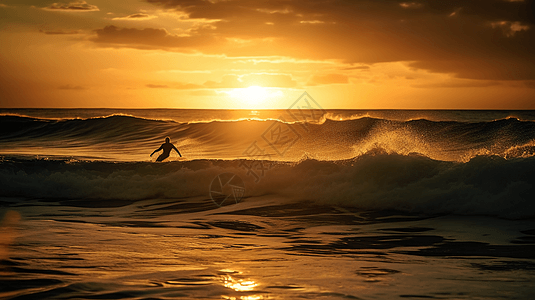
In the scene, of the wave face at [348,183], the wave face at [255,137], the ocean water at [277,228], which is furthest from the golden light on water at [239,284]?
the wave face at [255,137]

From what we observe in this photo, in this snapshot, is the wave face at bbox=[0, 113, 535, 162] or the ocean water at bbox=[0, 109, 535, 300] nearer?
the ocean water at bbox=[0, 109, 535, 300]

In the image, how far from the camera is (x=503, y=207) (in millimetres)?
9062

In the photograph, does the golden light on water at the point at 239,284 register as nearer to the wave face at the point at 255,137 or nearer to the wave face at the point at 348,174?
the wave face at the point at 348,174

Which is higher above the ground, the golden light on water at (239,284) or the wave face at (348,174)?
the wave face at (348,174)

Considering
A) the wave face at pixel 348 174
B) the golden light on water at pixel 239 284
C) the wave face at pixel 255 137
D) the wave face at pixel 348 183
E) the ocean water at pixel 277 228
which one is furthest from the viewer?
the wave face at pixel 255 137

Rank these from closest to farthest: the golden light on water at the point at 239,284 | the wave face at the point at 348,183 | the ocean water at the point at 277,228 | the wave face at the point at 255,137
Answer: the golden light on water at the point at 239,284, the ocean water at the point at 277,228, the wave face at the point at 348,183, the wave face at the point at 255,137

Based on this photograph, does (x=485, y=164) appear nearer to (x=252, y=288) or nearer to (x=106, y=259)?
(x=252, y=288)

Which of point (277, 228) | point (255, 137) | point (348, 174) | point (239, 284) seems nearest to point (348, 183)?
point (348, 174)

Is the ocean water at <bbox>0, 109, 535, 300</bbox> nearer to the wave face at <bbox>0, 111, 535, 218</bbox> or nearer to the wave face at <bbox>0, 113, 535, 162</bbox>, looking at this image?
the wave face at <bbox>0, 111, 535, 218</bbox>

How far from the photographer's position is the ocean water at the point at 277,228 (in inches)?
184

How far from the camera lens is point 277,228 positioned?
8398 millimetres

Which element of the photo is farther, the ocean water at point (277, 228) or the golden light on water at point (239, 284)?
the ocean water at point (277, 228)

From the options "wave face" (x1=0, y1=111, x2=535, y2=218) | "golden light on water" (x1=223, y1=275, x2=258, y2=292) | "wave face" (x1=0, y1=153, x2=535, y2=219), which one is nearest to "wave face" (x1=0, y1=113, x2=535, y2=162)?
"wave face" (x1=0, y1=111, x2=535, y2=218)

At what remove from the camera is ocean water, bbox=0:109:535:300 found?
15.3 feet
